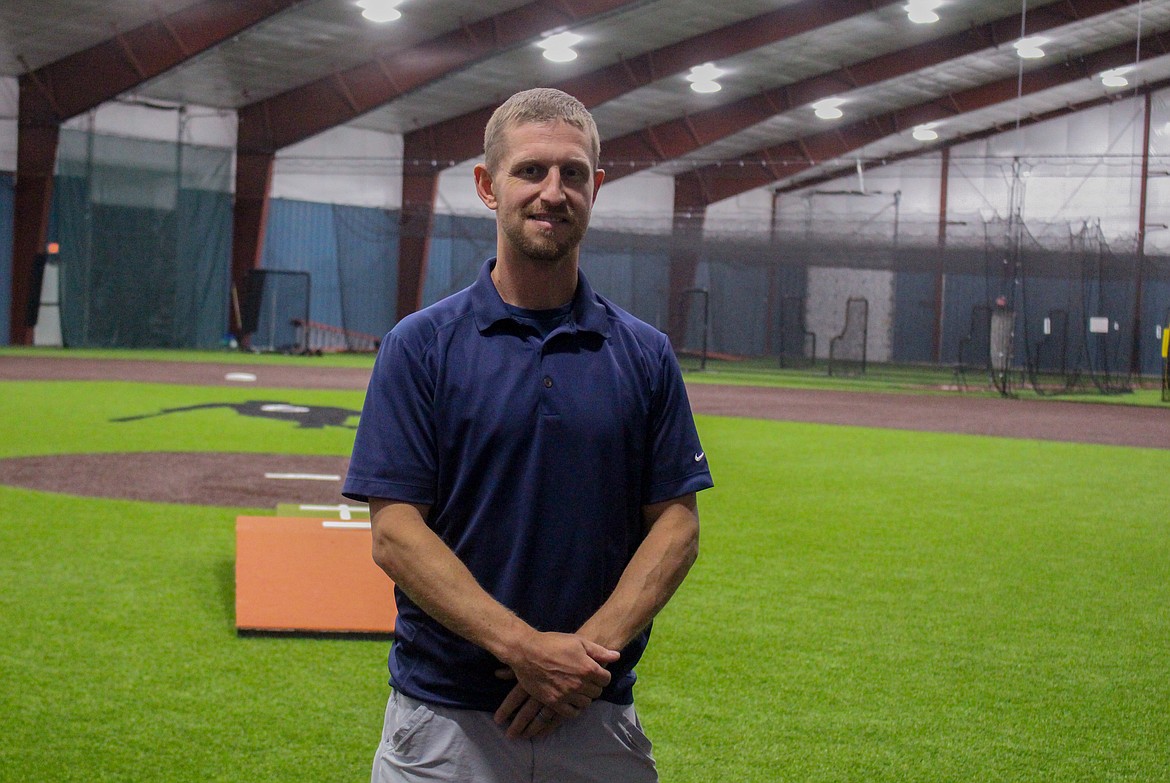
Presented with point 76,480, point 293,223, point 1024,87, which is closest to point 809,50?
point 1024,87

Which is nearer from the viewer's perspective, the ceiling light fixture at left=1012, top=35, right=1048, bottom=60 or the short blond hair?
the short blond hair

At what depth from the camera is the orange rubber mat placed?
4.65 meters


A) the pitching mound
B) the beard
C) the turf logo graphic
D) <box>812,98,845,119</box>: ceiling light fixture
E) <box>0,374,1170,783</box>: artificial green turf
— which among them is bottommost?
<box>0,374,1170,783</box>: artificial green turf

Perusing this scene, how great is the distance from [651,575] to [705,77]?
23.5 meters

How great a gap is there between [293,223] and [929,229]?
15.2m

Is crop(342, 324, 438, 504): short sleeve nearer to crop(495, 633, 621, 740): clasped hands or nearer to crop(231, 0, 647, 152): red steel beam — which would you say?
crop(495, 633, 621, 740): clasped hands

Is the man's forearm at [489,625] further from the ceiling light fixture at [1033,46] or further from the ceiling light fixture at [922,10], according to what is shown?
the ceiling light fixture at [1033,46]

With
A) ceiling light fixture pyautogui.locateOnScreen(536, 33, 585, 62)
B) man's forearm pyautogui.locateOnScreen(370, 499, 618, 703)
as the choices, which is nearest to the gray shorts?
man's forearm pyautogui.locateOnScreen(370, 499, 618, 703)

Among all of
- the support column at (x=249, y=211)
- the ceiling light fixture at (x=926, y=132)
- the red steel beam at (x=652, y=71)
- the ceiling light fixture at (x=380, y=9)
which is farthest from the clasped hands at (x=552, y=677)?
the ceiling light fixture at (x=926, y=132)

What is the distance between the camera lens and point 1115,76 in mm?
26641

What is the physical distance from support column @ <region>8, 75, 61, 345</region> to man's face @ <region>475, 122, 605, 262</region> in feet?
78.2

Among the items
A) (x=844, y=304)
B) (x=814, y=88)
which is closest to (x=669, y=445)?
(x=814, y=88)

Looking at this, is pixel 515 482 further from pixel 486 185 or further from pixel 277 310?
pixel 277 310

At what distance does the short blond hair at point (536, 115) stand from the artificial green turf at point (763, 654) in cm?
196
